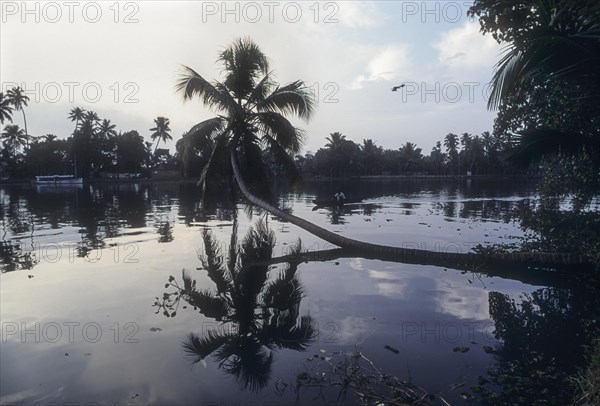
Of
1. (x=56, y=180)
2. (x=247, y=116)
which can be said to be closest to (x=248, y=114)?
(x=247, y=116)

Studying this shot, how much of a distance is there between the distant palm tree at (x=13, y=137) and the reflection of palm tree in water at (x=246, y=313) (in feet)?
311

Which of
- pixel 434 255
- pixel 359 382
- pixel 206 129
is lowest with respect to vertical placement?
pixel 359 382

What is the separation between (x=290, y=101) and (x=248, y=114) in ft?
5.73

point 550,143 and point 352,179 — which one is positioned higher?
point 550,143

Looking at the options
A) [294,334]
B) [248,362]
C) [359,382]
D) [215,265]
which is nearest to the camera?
[359,382]

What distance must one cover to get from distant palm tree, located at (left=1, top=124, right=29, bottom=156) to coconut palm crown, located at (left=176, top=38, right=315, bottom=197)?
88.9 m

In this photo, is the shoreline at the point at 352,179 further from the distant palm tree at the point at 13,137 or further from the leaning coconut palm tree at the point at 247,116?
the leaning coconut palm tree at the point at 247,116

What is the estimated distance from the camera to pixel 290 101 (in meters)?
15.3

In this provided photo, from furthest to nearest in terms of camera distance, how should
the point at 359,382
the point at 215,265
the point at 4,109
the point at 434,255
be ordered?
the point at 4,109 < the point at 434,255 < the point at 215,265 < the point at 359,382

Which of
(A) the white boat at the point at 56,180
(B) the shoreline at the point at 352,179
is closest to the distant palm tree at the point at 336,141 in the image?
(B) the shoreline at the point at 352,179

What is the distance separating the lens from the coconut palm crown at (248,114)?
15.2 m

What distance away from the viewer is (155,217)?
2136cm

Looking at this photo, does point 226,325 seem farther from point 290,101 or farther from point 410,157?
point 410,157

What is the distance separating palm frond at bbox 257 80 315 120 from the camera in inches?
599
